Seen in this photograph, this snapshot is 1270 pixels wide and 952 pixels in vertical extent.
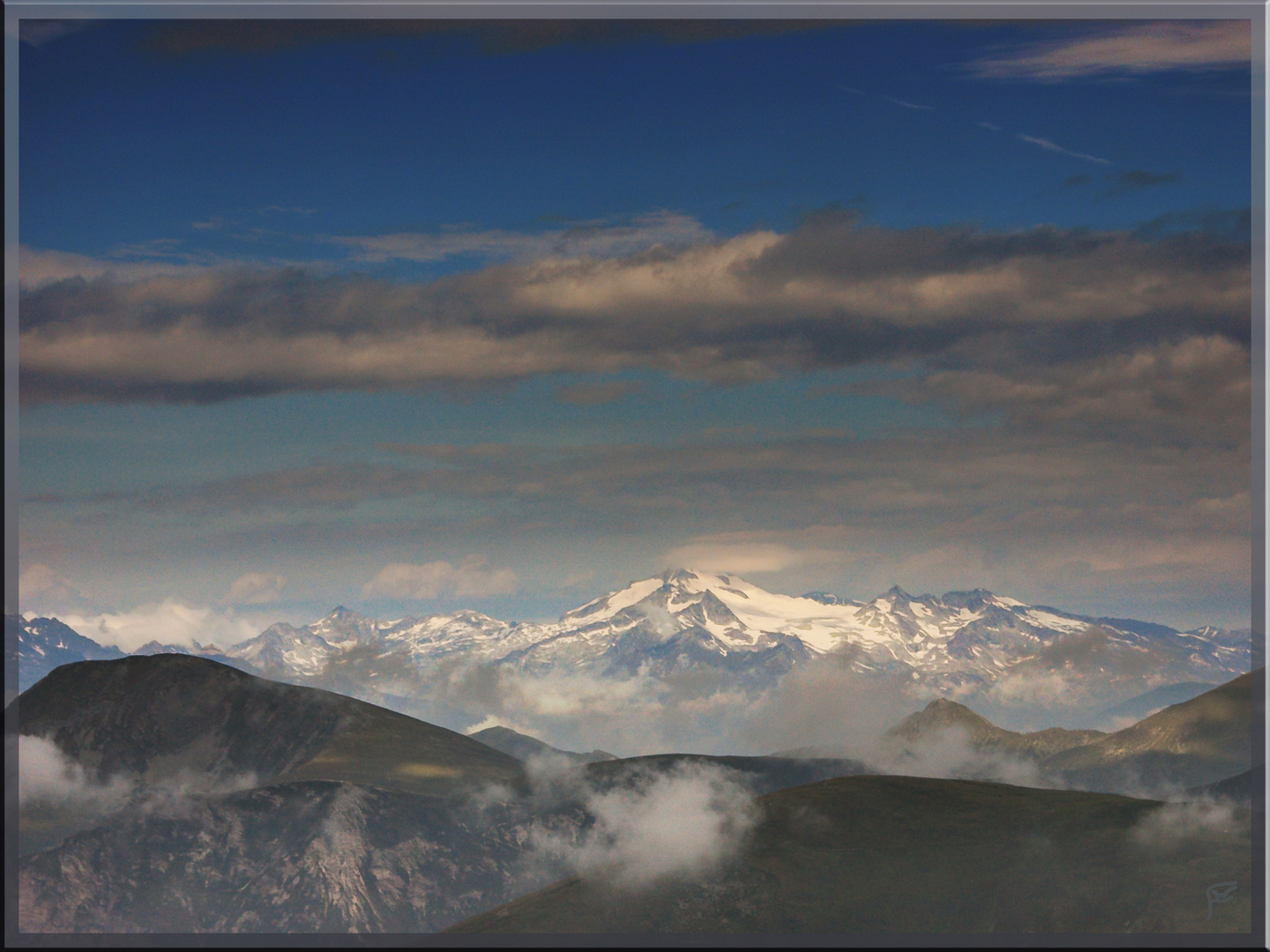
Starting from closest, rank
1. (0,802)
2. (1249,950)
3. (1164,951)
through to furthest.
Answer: (0,802), (1164,951), (1249,950)

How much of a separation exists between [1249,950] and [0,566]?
155162mm

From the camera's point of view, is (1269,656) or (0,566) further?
(1269,656)

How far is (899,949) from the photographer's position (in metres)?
141

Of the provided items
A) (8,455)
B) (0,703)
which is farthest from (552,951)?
(8,455)

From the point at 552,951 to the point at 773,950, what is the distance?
4717cm

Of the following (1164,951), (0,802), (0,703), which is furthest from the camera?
(0,703)

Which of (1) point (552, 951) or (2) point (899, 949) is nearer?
(2) point (899, 949)

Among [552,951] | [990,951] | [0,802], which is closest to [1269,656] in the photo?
[990,951]

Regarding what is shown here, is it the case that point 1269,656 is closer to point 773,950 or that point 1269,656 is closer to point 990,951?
point 990,951

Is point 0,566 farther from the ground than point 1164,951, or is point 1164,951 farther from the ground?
point 0,566

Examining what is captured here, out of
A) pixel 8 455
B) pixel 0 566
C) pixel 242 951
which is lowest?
pixel 242 951

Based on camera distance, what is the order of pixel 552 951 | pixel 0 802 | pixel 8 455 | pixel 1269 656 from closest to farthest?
1. pixel 0 802
2. pixel 8 455
3. pixel 1269 656
4. pixel 552 951

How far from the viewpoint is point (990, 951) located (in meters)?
126

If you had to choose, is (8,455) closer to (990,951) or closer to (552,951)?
(552,951)
